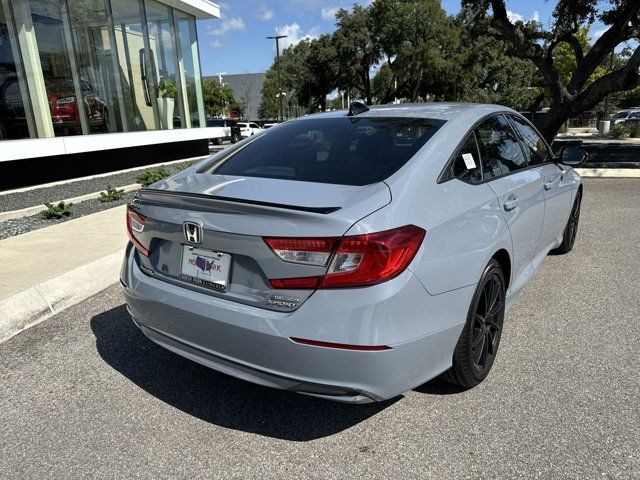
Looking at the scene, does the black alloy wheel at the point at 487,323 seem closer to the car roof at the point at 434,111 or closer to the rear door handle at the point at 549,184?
the car roof at the point at 434,111

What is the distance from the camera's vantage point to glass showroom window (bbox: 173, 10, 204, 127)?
1673 centimetres

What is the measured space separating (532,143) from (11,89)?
1116 centimetres

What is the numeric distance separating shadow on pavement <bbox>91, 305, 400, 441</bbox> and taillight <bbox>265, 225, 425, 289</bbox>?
3.00ft

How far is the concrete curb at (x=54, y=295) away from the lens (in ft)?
12.3

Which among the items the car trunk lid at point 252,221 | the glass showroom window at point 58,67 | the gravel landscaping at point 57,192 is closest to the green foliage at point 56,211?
the gravel landscaping at point 57,192

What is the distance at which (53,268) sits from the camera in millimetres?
4645

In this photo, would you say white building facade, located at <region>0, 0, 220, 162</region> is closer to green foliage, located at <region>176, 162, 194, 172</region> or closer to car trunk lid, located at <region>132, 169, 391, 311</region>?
green foliage, located at <region>176, 162, 194, 172</region>

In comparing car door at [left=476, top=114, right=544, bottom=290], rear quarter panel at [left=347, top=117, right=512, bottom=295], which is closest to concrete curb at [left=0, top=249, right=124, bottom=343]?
rear quarter panel at [left=347, top=117, right=512, bottom=295]

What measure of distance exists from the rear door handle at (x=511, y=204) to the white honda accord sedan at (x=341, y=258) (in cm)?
1

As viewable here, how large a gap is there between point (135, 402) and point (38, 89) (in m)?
10.8

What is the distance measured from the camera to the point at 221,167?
3.14 metres

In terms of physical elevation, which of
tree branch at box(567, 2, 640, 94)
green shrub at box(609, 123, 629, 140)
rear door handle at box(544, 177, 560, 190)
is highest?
tree branch at box(567, 2, 640, 94)

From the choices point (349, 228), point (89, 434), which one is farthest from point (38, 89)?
point (349, 228)

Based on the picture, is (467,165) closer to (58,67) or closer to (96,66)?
(58,67)
